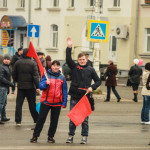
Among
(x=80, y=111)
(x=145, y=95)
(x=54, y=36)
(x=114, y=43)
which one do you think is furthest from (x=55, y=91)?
(x=54, y=36)

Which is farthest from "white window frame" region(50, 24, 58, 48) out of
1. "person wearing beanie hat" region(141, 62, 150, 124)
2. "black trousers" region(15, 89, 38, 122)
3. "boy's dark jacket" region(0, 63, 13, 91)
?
"black trousers" region(15, 89, 38, 122)

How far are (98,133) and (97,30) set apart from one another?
10.5 meters

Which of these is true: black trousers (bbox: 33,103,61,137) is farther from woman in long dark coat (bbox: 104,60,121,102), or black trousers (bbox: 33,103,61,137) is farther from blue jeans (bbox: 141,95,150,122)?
woman in long dark coat (bbox: 104,60,121,102)

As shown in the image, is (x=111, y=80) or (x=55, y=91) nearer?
(x=55, y=91)

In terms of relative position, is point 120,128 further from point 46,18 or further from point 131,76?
point 46,18

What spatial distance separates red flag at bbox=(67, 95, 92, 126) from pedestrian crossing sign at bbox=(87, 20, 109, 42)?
471 inches

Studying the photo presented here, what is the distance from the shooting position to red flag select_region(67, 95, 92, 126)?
1116cm

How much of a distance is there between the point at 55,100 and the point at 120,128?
3380mm

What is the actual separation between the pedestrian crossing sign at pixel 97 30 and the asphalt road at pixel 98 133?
505cm

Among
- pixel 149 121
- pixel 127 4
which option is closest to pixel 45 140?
pixel 149 121

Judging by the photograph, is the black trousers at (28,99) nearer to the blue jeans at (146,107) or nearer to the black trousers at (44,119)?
the black trousers at (44,119)

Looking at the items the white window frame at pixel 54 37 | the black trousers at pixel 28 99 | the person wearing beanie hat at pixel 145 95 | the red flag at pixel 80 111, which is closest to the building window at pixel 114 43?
the white window frame at pixel 54 37

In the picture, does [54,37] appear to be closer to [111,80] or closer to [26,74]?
[111,80]

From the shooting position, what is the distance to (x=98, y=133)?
13.1 meters
